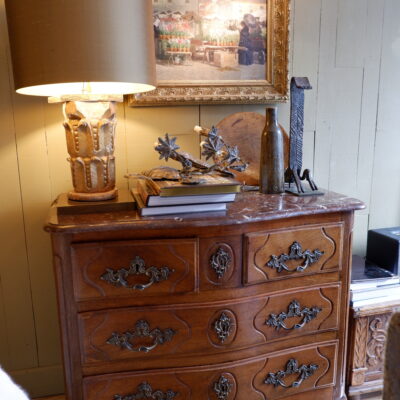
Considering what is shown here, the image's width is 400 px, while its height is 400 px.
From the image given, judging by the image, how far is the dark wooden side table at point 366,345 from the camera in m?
1.68

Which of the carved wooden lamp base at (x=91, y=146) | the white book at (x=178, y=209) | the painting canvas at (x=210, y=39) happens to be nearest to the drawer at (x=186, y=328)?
the white book at (x=178, y=209)

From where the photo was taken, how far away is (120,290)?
1246mm

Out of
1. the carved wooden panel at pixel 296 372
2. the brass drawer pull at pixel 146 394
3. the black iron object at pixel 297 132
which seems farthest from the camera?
the black iron object at pixel 297 132

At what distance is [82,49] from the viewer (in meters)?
1.11

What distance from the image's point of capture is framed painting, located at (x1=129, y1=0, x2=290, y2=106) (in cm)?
163

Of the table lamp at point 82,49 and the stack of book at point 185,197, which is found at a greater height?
the table lamp at point 82,49

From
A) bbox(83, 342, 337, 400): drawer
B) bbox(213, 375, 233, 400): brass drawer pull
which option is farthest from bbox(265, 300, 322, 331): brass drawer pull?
bbox(213, 375, 233, 400): brass drawer pull

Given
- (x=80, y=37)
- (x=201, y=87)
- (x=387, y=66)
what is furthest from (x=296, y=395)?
(x=387, y=66)

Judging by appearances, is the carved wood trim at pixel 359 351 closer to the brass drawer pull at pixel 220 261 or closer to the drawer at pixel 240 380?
the drawer at pixel 240 380

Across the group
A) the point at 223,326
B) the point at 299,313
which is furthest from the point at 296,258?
the point at 223,326

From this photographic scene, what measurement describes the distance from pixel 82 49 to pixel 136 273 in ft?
2.12

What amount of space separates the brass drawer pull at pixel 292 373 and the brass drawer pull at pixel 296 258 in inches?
13.6

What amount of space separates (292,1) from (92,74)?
1051 millimetres

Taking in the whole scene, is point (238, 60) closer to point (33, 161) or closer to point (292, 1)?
point (292, 1)
